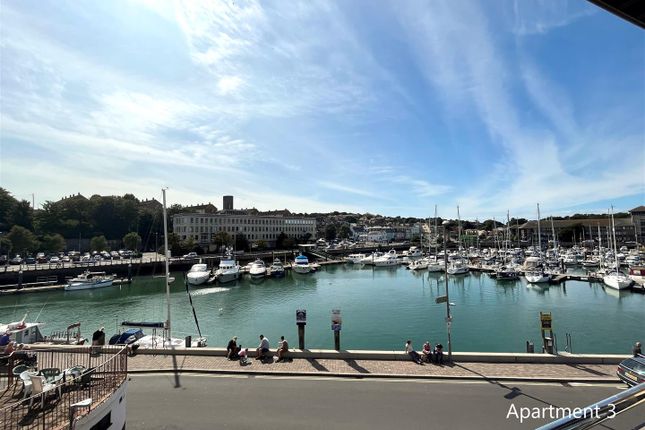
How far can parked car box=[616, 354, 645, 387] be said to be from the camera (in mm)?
10348

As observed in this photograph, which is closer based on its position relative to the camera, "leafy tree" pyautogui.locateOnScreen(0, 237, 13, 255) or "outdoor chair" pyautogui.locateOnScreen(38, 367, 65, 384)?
"outdoor chair" pyautogui.locateOnScreen(38, 367, 65, 384)

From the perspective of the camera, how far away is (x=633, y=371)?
1066cm

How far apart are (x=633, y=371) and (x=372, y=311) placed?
2589 cm

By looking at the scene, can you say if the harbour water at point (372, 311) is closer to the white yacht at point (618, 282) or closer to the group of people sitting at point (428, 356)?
the white yacht at point (618, 282)

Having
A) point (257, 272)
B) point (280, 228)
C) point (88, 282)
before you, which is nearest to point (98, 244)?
point (88, 282)

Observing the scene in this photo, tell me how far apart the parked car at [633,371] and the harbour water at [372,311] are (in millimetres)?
12282

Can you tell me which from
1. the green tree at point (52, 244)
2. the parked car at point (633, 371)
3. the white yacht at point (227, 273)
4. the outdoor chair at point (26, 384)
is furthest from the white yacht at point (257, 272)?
the parked car at point (633, 371)

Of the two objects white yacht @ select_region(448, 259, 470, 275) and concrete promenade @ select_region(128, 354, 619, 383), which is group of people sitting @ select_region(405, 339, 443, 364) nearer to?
concrete promenade @ select_region(128, 354, 619, 383)

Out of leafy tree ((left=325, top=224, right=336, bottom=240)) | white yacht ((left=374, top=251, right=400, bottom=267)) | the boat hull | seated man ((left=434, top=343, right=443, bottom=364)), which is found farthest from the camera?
leafy tree ((left=325, top=224, right=336, bottom=240))

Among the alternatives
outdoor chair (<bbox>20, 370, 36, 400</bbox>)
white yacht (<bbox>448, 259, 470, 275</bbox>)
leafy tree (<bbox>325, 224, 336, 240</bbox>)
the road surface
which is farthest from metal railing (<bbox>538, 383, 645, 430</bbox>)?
leafy tree (<bbox>325, 224, 336, 240</bbox>)

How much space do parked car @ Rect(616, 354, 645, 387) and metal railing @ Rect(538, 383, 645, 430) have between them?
11.0 meters

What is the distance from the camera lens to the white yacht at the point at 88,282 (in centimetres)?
4953

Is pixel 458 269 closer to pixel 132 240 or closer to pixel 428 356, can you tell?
pixel 428 356

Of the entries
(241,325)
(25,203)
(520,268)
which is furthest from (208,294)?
(25,203)
